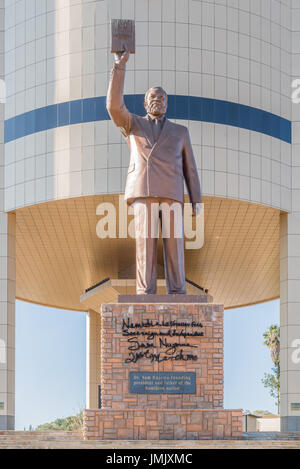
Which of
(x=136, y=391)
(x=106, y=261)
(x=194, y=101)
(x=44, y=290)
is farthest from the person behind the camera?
(x=44, y=290)

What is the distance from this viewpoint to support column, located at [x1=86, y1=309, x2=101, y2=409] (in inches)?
1606

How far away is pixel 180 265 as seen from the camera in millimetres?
15453

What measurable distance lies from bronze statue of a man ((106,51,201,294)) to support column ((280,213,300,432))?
1501cm

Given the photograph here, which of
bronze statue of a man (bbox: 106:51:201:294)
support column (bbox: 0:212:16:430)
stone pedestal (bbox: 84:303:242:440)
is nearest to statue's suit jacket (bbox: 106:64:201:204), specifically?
bronze statue of a man (bbox: 106:51:201:294)

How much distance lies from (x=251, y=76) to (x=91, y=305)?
14038 millimetres

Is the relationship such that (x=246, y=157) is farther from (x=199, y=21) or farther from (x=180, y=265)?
(x=180, y=265)

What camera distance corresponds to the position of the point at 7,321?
29688 mm

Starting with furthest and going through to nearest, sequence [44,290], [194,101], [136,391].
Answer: [44,290] → [194,101] → [136,391]

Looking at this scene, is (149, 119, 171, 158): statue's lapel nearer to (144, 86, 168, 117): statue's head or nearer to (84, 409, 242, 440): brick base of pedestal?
(144, 86, 168, 117): statue's head

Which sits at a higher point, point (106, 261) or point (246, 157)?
point (246, 157)

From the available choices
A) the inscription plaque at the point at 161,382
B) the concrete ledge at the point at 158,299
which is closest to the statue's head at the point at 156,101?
the concrete ledge at the point at 158,299

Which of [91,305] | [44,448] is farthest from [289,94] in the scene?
[44,448]

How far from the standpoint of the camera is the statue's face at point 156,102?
15570 mm

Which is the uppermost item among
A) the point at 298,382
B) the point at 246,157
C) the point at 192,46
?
the point at 192,46
